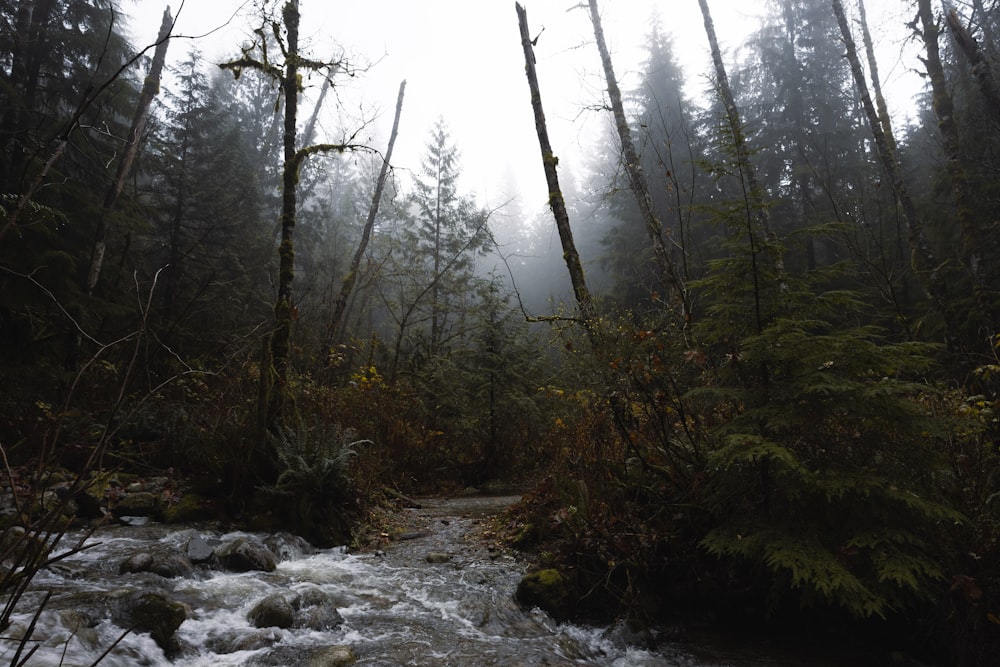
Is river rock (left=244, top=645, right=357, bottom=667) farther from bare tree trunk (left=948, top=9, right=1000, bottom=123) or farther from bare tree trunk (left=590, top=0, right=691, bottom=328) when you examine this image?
bare tree trunk (left=948, top=9, right=1000, bottom=123)

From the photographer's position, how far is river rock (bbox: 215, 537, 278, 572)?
4984 mm

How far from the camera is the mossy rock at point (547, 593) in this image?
176 inches

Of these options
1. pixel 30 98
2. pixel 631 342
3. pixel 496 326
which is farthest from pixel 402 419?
pixel 30 98

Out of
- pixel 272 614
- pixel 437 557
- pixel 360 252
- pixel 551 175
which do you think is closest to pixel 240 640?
pixel 272 614

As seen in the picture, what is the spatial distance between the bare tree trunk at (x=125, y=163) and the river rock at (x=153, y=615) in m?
6.60

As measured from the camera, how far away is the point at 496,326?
11.6m

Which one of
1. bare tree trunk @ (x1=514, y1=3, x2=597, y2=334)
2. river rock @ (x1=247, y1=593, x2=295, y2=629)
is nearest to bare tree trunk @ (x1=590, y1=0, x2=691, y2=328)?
bare tree trunk @ (x1=514, y1=3, x2=597, y2=334)

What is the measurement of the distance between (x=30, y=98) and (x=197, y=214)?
4.95 meters

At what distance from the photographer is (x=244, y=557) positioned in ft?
16.4

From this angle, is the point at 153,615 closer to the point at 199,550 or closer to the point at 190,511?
the point at 199,550

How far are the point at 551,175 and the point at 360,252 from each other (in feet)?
24.4

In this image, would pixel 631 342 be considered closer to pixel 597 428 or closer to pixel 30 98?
pixel 597 428

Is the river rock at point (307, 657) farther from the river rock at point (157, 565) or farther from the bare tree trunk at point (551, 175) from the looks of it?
the bare tree trunk at point (551, 175)

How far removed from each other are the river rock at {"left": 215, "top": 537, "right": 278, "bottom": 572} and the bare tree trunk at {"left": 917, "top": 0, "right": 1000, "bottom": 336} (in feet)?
35.8
